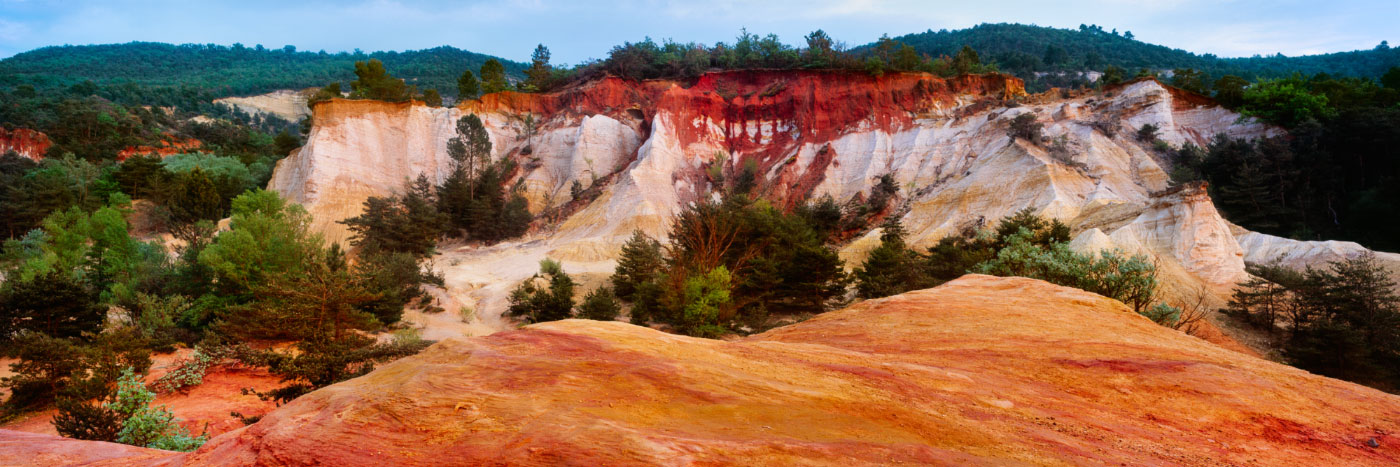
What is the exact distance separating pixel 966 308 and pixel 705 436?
19.3 feet

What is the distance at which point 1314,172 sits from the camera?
94.8 feet

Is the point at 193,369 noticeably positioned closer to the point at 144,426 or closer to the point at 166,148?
the point at 144,426

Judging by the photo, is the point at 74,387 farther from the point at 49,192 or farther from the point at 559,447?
the point at 49,192

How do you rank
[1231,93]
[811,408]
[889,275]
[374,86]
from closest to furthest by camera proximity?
[811,408] → [889,275] → [1231,93] → [374,86]

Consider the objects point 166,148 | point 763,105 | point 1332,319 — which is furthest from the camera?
point 166,148

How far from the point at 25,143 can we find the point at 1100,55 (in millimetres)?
136971

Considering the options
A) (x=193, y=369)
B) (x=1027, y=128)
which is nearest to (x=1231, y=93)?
(x=1027, y=128)

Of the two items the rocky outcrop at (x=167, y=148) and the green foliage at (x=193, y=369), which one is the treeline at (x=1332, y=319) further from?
the rocky outcrop at (x=167, y=148)

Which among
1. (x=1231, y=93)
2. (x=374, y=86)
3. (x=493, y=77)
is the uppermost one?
(x=493, y=77)

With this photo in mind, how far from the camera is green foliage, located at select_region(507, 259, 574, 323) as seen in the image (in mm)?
20922

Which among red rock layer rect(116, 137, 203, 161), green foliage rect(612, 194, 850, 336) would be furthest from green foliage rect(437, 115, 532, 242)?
red rock layer rect(116, 137, 203, 161)

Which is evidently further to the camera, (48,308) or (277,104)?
(277,104)

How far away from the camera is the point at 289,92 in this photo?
105938 mm

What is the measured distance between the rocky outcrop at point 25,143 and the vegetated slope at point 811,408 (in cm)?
6857
